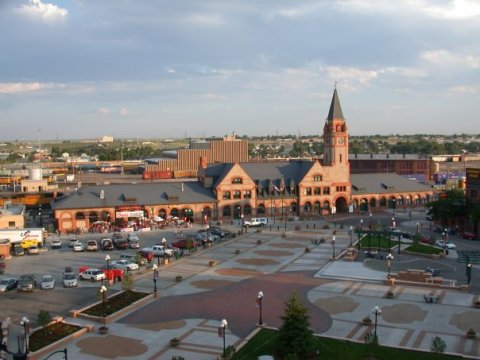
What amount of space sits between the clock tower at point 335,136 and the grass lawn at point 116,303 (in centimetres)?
6044

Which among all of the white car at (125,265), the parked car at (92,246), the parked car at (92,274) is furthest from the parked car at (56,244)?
the parked car at (92,274)

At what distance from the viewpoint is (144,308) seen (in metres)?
41.7

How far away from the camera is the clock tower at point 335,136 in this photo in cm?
9806

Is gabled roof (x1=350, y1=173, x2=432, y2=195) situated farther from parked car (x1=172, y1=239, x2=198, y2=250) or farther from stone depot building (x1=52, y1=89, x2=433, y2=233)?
parked car (x1=172, y1=239, x2=198, y2=250)

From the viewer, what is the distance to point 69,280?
48688 millimetres

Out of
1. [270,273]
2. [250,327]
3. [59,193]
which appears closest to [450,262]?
[270,273]

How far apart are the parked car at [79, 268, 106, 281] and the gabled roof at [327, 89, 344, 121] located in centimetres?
6018

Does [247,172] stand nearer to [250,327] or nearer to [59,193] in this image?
[59,193]

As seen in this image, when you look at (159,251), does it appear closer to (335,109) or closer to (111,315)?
(111,315)

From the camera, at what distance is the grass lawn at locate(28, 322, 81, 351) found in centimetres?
3378

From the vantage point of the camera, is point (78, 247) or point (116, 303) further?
point (78, 247)

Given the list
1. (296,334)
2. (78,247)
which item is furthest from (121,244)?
(296,334)

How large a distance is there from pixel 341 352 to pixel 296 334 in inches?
127

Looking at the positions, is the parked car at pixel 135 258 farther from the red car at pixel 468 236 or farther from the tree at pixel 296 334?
the red car at pixel 468 236
